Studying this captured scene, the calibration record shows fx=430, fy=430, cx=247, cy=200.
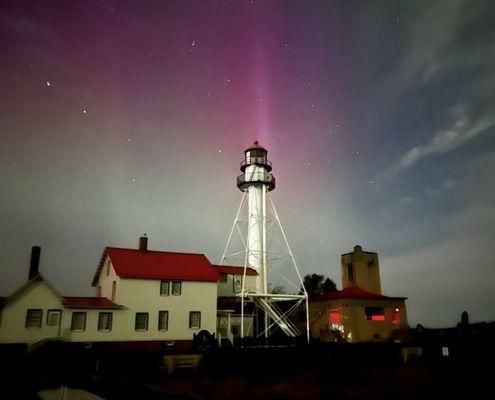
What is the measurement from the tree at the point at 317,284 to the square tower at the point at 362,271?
8.34 ft

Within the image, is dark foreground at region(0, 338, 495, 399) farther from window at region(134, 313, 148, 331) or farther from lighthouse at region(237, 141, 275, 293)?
lighthouse at region(237, 141, 275, 293)

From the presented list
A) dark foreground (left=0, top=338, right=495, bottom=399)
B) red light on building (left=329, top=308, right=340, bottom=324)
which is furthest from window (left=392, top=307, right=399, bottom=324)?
dark foreground (left=0, top=338, right=495, bottom=399)

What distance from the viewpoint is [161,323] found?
125 ft

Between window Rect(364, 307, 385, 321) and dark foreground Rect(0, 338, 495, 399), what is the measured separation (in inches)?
453

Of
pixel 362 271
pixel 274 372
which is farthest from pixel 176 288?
pixel 362 271

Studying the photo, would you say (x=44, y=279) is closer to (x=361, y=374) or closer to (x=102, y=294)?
(x=102, y=294)

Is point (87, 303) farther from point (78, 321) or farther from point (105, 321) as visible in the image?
point (105, 321)

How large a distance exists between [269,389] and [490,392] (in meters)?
11.0

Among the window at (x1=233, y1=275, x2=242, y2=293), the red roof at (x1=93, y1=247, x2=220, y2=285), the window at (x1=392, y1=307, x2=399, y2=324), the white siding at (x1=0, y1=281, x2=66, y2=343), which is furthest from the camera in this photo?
the window at (x1=392, y1=307, x2=399, y2=324)

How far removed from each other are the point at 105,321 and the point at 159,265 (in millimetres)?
7150

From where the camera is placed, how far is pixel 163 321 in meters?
38.1

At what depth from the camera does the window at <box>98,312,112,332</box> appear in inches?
1400

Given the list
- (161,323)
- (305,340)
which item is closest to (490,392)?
(305,340)

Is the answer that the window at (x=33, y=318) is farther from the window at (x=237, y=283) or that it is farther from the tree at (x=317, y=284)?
the tree at (x=317, y=284)
